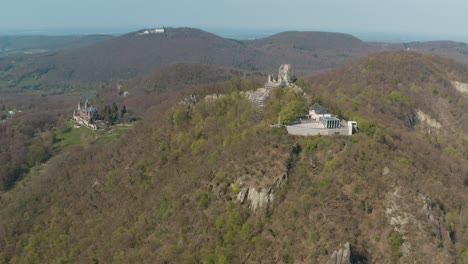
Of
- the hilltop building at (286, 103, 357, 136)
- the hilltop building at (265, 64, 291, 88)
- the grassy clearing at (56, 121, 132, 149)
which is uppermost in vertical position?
the hilltop building at (265, 64, 291, 88)

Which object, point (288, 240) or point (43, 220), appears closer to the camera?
point (288, 240)

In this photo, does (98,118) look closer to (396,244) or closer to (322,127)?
(322,127)

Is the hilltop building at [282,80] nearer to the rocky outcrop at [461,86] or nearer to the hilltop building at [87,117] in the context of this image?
the hilltop building at [87,117]

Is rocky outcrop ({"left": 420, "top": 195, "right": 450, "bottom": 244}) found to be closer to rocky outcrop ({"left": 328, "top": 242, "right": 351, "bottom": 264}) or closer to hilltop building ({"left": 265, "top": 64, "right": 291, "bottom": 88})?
rocky outcrop ({"left": 328, "top": 242, "right": 351, "bottom": 264})

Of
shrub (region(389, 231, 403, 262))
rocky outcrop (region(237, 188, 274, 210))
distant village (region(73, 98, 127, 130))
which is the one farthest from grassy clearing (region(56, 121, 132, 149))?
shrub (region(389, 231, 403, 262))

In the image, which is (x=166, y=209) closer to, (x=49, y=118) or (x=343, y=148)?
(x=343, y=148)

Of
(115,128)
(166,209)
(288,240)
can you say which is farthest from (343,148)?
(115,128)
